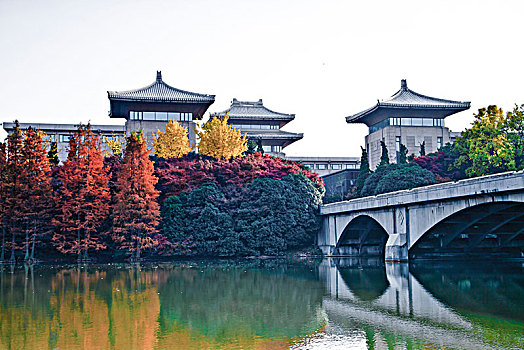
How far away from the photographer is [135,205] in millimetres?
48938

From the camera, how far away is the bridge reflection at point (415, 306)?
15.1 meters

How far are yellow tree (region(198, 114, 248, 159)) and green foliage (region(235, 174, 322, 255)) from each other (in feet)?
27.9

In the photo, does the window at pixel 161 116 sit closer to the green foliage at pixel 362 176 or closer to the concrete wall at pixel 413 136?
the green foliage at pixel 362 176

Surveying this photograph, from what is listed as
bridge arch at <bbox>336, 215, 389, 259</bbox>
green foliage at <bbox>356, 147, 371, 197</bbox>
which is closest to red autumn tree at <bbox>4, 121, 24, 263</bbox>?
bridge arch at <bbox>336, 215, 389, 259</bbox>

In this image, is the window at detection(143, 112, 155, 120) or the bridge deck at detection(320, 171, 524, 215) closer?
the bridge deck at detection(320, 171, 524, 215)

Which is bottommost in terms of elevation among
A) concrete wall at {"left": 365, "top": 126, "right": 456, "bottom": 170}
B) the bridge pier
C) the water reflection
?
the water reflection

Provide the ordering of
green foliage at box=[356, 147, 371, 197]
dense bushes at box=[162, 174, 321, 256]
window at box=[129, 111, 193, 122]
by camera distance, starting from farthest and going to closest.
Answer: window at box=[129, 111, 193, 122], green foliage at box=[356, 147, 371, 197], dense bushes at box=[162, 174, 321, 256]

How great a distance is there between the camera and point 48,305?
21.5 meters

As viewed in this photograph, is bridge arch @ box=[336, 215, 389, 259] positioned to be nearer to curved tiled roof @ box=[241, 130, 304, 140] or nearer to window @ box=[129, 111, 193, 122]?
window @ box=[129, 111, 193, 122]

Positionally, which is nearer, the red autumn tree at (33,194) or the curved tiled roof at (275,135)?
the red autumn tree at (33,194)

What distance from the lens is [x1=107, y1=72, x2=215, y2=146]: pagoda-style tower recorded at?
2611 inches

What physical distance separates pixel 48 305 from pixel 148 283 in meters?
8.04

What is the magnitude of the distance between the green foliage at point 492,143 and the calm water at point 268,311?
20.0 m

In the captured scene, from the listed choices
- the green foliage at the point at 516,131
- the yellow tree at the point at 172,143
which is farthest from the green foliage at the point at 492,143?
the yellow tree at the point at 172,143
